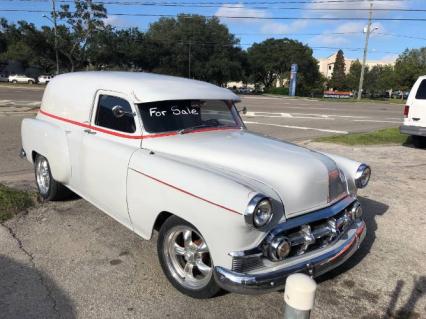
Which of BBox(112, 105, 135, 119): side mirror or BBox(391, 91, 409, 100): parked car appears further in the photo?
BBox(391, 91, 409, 100): parked car

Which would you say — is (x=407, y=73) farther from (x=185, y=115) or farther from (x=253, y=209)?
(x=253, y=209)

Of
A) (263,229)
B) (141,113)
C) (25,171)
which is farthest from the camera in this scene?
(25,171)

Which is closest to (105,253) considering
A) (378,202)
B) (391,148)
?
(378,202)

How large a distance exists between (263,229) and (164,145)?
4.53ft

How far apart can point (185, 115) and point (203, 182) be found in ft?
4.55

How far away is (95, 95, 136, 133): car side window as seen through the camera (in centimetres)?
424

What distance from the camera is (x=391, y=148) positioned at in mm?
11250

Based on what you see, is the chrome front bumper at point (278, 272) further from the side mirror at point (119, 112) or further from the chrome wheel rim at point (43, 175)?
the chrome wheel rim at point (43, 175)

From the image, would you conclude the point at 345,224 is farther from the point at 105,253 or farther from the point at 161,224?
the point at 105,253

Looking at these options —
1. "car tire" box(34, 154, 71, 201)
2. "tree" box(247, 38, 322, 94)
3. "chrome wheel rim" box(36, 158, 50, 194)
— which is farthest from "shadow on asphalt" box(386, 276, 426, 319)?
"tree" box(247, 38, 322, 94)

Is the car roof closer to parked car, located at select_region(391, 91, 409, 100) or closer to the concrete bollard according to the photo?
the concrete bollard

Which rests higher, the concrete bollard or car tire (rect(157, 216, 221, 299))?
the concrete bollard

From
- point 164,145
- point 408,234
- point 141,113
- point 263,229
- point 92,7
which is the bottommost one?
point 408,234

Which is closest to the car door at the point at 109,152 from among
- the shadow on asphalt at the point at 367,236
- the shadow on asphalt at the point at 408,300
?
the shadow on asphalt at the point at 367,236
